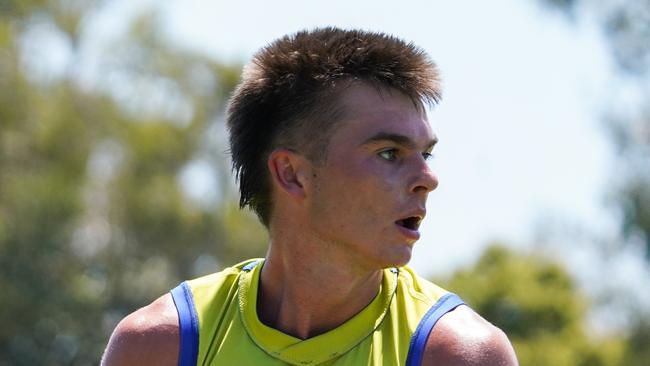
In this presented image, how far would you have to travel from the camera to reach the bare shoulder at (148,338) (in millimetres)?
4461

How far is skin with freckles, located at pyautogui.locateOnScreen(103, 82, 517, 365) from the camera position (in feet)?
14.2

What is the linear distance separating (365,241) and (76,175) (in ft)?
71.1

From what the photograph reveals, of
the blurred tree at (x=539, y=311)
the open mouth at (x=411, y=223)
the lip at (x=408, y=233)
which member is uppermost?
the open mouth at (x=411, y=223)

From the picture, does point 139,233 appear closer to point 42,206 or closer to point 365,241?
point 42,206

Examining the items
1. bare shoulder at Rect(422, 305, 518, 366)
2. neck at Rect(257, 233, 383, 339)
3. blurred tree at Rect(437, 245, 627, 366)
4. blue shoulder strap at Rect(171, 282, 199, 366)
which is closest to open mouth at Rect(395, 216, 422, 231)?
neck at Rect(257, 233, 383, 339)

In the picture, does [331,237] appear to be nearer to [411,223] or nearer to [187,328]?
[411,223]

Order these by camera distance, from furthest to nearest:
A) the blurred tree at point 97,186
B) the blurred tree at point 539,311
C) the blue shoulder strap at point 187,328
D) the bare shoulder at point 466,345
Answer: the blurred tree at point 97,186
the blurred tree at point 539,311
the blue shoulder strap at point 187,328
the bare shoulder at point 466,345

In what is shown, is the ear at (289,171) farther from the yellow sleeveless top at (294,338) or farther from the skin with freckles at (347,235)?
the yellow sleeveless top at (294,338)

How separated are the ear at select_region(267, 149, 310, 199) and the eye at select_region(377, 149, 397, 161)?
0.85ft

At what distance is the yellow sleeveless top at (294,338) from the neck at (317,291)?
0.18ft

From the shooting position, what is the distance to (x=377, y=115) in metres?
4.40

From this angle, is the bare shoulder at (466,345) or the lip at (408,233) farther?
the lip at (408,233)

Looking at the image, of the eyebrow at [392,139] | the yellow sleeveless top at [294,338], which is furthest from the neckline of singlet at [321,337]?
the eyebrow at [392,139]

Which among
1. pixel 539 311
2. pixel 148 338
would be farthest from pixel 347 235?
pixel 539 311
